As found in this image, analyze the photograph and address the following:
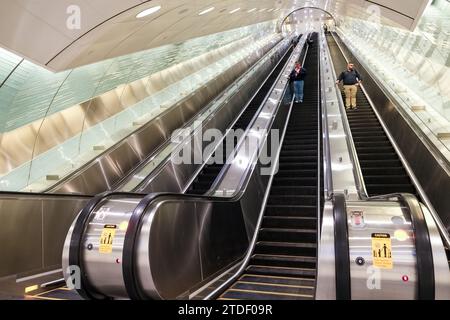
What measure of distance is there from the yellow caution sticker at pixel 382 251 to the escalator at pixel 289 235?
108 cm

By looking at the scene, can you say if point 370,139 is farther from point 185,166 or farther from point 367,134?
point 185,166

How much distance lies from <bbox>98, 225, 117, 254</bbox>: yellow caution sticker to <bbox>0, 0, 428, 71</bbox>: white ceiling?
3.69 m

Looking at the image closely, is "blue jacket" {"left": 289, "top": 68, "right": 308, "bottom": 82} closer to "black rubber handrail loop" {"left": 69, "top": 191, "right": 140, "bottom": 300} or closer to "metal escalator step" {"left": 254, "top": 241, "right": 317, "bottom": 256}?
"metal escalator step" {"left": 254, "top": 241, "right": 317, "bottom": 256}

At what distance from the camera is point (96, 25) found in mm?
7797

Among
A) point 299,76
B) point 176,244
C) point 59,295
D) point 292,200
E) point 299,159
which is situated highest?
point 299,76

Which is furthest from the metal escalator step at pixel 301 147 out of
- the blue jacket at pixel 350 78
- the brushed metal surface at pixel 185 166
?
the blue jacket at pixel 350 78

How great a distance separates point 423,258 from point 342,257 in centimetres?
49

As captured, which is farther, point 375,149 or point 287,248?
point 375,149

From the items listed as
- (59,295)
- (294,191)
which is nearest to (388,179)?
(294,191)

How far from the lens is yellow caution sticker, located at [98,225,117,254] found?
3.81m

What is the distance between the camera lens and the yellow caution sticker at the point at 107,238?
381 cm

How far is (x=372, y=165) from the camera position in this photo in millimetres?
7449
